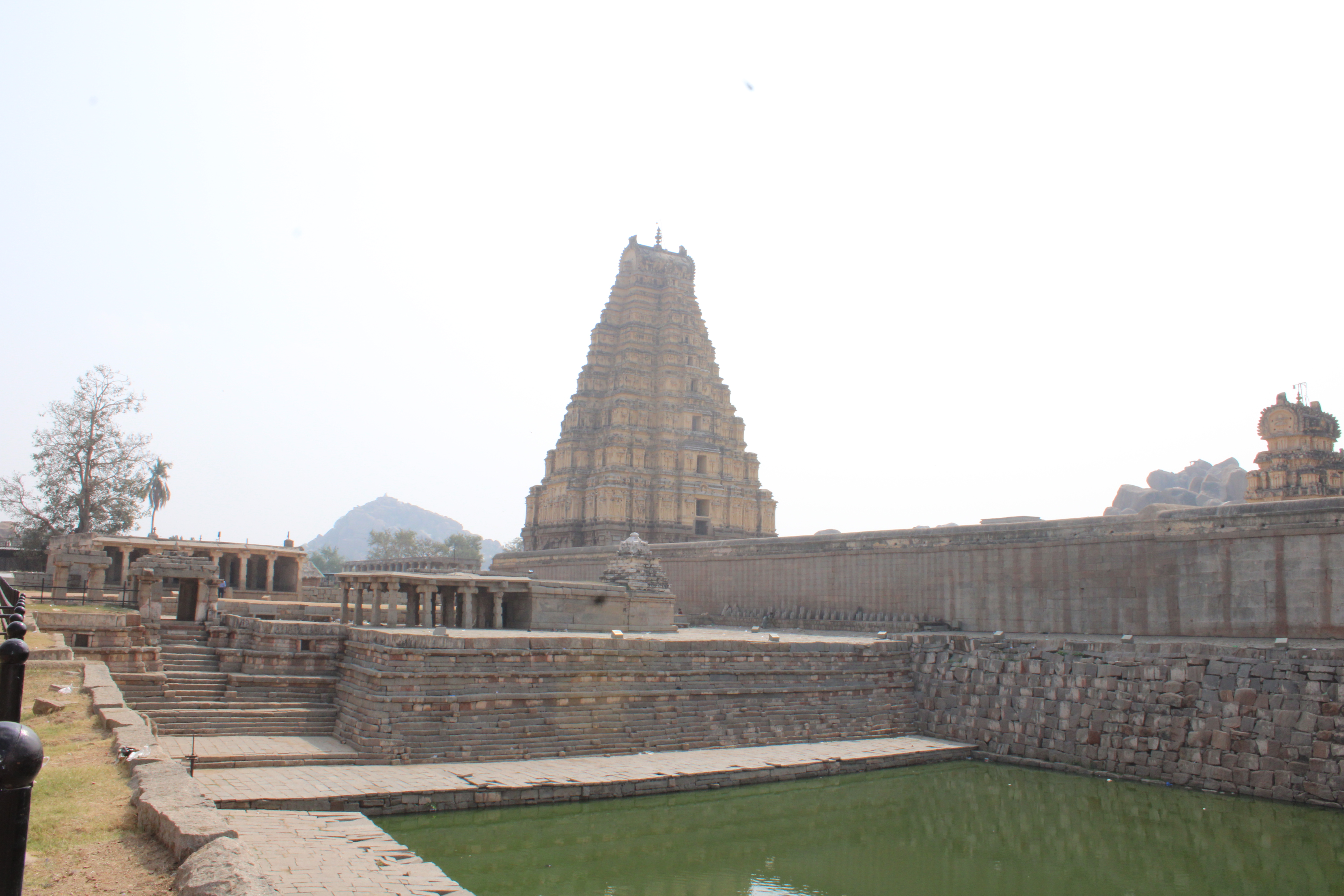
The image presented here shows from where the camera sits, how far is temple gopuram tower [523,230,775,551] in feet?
144

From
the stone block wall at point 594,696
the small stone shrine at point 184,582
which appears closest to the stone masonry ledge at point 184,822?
the stone block wall at point 594,696

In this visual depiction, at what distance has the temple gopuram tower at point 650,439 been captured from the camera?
1726 inches

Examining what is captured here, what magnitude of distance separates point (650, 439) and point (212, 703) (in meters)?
29.9

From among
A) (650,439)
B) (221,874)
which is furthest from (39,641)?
(650,439)

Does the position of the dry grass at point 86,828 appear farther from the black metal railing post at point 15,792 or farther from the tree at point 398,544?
the tree at point 398,544

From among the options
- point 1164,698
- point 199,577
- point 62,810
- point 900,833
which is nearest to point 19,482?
point 199,577

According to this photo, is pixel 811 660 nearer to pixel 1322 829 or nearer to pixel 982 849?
pixel 982 849

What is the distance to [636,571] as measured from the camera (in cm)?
2506

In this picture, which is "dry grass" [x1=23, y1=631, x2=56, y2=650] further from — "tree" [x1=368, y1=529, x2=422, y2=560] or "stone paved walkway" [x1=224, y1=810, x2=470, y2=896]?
"tree" [x1=368, y1=529, x2=422, y2=560]

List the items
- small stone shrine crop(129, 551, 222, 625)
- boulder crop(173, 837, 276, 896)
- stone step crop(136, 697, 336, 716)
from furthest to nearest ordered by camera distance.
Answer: small stone shrine crop(129, 551, 222, 625), stone step crop(136, 697, 336, 716), boulder crop(173, 837, 276, 896)

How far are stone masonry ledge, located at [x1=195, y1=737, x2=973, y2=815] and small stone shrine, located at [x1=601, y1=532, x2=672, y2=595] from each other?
7205 millimetres

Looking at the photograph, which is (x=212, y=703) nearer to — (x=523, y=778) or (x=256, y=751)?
(x=256, y=751)

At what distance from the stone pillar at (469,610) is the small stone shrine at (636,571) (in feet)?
12.8

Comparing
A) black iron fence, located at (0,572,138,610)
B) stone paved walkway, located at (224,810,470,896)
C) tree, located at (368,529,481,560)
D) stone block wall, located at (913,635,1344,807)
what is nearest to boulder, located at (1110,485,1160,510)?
tree, located at (368,529,481,560)
